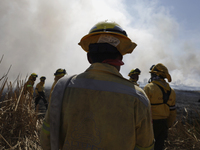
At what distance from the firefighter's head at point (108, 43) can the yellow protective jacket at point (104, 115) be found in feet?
0.73

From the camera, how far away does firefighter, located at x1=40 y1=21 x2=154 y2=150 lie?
97 centimetres

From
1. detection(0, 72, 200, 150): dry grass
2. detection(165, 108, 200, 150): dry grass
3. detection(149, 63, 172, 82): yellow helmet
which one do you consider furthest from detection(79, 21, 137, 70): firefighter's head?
detection(165, 108, 200, 150): dry grass

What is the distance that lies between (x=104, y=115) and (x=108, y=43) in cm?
63

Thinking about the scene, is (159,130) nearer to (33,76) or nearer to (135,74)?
(135,74)

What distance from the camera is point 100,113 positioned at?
38.6 inches

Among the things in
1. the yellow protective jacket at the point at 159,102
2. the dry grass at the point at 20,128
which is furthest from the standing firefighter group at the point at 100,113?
the dry grass at the point at 20,128

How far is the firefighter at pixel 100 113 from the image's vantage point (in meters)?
0.97

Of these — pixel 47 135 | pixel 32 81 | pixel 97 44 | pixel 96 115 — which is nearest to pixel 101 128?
pixel 96 115

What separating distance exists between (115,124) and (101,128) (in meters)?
0.11

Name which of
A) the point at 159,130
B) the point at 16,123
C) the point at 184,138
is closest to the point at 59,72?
the point at 16,123

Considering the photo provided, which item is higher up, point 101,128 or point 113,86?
point 113,86

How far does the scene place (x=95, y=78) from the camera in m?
1.02

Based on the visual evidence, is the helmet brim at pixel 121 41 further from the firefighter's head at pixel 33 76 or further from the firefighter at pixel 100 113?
the firefighter's head at pixel 33 76

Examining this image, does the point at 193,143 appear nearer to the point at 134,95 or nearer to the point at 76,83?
the point at 134,95
